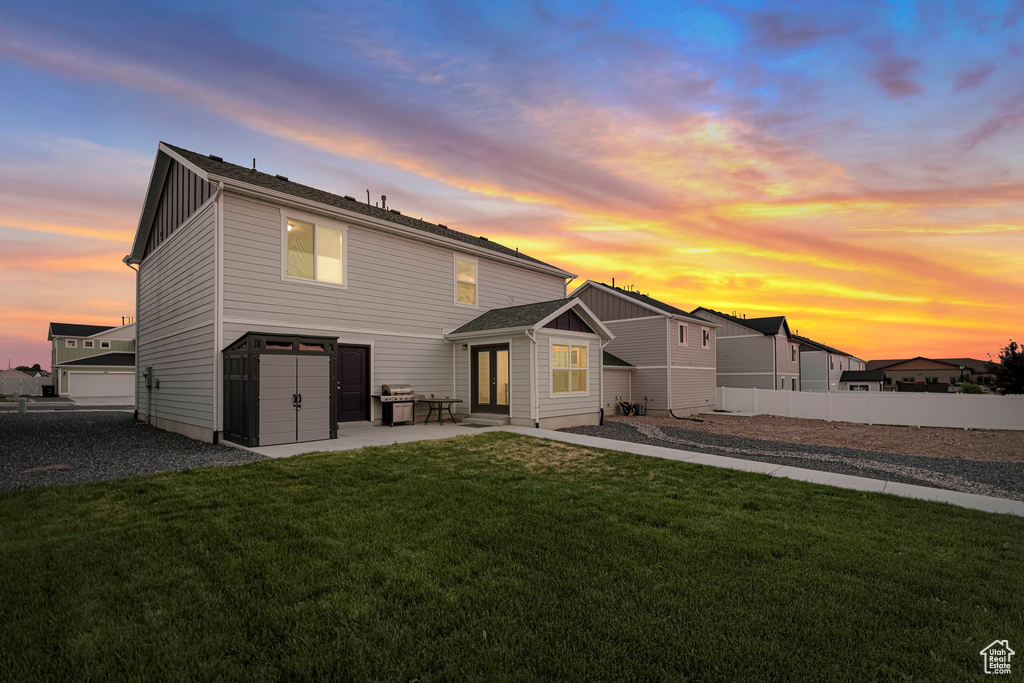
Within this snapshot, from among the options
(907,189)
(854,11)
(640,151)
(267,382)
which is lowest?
(267,382)

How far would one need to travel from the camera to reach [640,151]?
41.9 ft

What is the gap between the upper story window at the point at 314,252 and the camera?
39.6 feet

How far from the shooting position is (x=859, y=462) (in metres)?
10.1

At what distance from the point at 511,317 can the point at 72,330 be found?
170 feet

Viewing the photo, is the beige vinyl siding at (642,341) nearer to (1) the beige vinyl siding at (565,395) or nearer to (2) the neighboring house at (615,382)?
(2) the neighboring house at (615,382)

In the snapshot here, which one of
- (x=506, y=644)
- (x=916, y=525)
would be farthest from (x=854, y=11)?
(x=506, y=644)

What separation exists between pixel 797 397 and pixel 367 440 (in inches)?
854

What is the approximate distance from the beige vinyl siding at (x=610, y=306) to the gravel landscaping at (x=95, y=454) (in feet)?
61.7

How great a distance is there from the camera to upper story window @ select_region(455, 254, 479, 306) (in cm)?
1594

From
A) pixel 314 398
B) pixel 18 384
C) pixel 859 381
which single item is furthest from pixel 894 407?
pixel 18 384

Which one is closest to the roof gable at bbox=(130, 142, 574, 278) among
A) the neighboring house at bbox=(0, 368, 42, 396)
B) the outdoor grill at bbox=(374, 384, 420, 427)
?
the outdoor grill at bbox=(374, 384, 420, 427)

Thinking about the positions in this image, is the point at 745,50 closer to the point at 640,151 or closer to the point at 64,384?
the point at 640,151

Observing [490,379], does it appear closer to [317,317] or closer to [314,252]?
[317,317]

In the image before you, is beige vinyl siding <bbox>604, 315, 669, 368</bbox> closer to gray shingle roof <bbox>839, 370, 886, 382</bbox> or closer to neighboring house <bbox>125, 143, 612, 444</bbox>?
neighboring house <bbox>125, 143, 612, 444</bbox>
